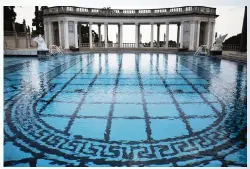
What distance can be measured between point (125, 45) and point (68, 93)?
83.4ft

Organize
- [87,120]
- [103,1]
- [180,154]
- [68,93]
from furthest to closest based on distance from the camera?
[68,93] → [87,120] → [180,154] → [103,1]

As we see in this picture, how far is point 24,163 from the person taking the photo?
112 inches

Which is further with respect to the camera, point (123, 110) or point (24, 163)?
point (123, 110)

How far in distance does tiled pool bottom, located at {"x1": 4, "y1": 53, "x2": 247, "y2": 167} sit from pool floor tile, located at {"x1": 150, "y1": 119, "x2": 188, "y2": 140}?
2 cm

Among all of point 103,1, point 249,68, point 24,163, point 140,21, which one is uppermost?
point 140,21

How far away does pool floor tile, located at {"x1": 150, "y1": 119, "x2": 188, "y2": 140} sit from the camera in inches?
144

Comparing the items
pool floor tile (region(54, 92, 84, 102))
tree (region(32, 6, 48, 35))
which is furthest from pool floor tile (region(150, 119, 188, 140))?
tree (region(32, 6, 48, 35))

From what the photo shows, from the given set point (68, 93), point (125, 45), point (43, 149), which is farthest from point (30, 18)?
point (43, 149)

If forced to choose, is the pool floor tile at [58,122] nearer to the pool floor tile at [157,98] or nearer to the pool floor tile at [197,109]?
the pool floor tile at [157,98]

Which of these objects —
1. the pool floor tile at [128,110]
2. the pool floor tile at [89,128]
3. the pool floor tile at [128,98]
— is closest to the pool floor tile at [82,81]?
the pool floor tile at [128,98]

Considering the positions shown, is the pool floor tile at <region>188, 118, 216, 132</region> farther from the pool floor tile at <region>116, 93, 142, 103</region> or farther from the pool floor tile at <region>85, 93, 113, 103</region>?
the pool floor tile at <region>85, 93, 113, 103</region>

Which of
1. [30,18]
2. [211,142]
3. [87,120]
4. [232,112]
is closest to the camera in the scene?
[211,142]

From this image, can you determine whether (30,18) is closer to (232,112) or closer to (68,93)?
(68,93)

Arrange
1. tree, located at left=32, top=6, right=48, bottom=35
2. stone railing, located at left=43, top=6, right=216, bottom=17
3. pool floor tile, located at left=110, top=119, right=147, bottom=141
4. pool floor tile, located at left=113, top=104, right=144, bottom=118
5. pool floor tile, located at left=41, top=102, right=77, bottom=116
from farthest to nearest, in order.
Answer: tree, located at left=32, top=6, right=48, bottom=35
stone railing, located at left=43, top=6, right=216, bottom=17
pool floor tile, located at left=41, top=102, right=77, bottom=116
pool floor tile, located at left=113, top=104, right=144, bottom=118
pool floor tile, located at left=110, top=119, right=147, bottom=141
